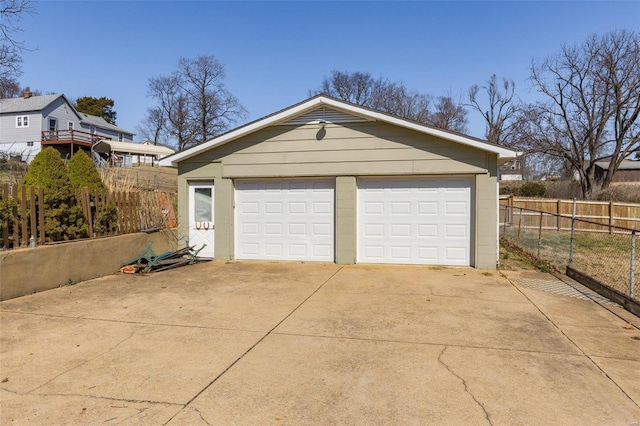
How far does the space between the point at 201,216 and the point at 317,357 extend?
23.6 ft

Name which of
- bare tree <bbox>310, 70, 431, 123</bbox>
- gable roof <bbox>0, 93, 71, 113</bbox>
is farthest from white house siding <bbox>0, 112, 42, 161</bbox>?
bare tree <bbox>310, 70, 431, 123</bbox>

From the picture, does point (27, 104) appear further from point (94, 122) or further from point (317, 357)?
point (317, 357)

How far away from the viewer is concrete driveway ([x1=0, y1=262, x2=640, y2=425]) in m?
2.84

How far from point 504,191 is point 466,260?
23936 millimetres

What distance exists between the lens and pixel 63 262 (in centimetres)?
682

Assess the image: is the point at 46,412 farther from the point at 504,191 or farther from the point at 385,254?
the point at 504,191

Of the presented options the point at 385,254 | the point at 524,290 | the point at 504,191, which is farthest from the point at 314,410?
the point at 504,191

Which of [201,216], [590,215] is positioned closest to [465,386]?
[201,216]

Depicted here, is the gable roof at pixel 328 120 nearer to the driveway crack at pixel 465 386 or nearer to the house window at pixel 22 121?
the driveway crack at pixel 465 386

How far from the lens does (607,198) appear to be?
24562 millimetres

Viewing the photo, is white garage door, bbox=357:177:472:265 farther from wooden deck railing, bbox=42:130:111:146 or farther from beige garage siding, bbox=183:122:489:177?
wooden deck railing, bbox=42:130:111:146

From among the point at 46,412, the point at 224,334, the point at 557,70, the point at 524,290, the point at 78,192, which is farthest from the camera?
the point at 557,70

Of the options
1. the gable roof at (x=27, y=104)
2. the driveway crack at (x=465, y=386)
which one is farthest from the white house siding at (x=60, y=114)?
the driveway crack at (x=465, y=386)

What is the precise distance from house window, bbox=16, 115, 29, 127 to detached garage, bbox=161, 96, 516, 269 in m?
33.4
